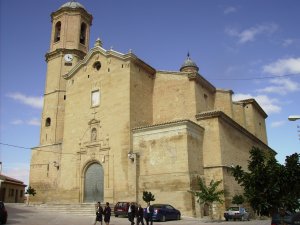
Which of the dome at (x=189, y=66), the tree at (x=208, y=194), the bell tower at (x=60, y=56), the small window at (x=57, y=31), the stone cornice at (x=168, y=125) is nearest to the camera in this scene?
the tree at (x=208, y=194)

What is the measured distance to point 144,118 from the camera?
31078 mm

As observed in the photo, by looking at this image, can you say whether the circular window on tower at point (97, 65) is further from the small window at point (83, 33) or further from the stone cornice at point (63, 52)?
the small window at point (83, 33)

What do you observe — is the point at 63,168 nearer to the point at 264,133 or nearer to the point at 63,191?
the point at 63,191

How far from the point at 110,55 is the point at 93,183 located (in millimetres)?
11678

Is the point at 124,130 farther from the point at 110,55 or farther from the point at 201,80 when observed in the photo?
the point at 201,80

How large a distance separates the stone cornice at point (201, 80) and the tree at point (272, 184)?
19276 millimetres

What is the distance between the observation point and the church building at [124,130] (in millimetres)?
26766

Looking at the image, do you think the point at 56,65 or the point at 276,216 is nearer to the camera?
the point at 276,216

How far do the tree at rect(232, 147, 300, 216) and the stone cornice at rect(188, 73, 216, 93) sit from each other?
19.3 metres

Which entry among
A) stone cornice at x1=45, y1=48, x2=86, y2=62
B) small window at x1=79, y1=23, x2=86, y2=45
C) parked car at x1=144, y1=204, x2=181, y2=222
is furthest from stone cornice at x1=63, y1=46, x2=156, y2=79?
parked car at x1=144, y1=204, x2=181, y2=222

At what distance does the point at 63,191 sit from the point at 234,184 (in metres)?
14.9

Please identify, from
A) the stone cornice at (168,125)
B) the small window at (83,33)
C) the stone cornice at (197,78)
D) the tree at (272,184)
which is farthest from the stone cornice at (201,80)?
the tree at (272,184)

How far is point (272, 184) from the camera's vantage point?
11.7m

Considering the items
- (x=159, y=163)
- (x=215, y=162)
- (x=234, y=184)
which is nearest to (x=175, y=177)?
(x=159, y=163)
